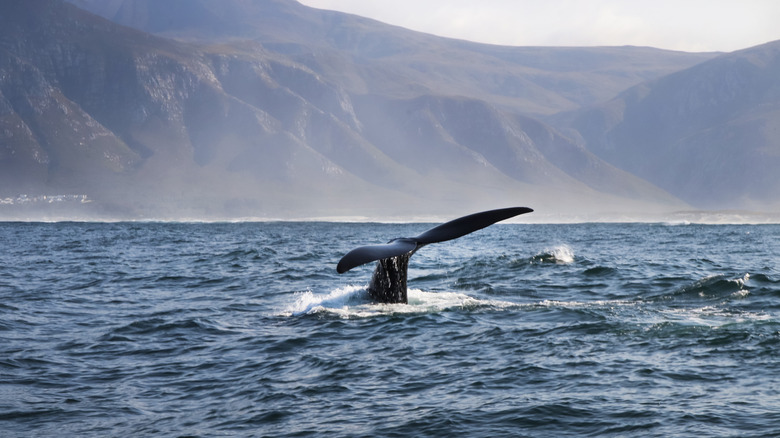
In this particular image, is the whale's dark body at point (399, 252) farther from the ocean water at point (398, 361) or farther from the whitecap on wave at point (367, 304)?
the ocean water at point (398, 361)

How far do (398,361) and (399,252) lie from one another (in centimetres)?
188

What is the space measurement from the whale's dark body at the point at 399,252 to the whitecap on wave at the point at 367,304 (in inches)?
12.6

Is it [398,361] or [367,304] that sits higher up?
[367,304]

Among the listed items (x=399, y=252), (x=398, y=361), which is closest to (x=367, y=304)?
(x=399, y=252)

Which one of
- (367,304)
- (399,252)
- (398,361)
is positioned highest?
(399,252)

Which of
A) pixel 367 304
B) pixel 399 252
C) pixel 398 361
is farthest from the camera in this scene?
pixel 367 304

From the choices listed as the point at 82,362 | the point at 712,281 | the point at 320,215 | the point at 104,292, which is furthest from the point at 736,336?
the point at 320,215

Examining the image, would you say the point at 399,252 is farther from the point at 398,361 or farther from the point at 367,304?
the point at 367,304

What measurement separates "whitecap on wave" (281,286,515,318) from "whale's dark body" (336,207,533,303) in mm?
319

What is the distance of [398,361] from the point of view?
10820 mm

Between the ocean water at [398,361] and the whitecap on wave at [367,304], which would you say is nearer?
the ocean water at [398,361]

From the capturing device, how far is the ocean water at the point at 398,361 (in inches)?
322

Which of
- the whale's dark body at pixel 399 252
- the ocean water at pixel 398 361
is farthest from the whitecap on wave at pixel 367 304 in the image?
the whale's dark body at pixel 399 252

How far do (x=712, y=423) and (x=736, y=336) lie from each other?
4381mm
